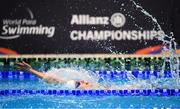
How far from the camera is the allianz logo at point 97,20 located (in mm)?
7387

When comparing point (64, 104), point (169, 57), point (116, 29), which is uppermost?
point (116, 29)

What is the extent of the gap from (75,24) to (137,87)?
2361 mm

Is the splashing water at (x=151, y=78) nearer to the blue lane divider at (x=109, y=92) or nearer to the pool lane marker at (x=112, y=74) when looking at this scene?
the pool lane marker at (x=112, y=74)

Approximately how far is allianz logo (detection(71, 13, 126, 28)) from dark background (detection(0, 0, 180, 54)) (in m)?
0.07

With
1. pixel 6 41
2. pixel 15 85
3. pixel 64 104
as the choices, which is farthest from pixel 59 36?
pixel 64 104

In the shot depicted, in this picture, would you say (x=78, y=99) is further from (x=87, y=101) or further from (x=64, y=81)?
(x=64, y=81)

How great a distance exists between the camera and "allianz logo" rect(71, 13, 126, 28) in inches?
291

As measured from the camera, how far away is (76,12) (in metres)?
7.43

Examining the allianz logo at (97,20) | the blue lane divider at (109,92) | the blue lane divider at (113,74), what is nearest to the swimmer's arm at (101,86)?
the blue lane divider at (109,92)

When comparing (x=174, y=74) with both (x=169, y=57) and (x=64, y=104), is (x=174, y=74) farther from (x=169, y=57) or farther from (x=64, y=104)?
(x=64, y=104)

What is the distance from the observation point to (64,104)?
15.3ft

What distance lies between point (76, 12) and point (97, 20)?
41 centimetres

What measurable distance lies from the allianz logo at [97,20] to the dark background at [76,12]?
0.23ft

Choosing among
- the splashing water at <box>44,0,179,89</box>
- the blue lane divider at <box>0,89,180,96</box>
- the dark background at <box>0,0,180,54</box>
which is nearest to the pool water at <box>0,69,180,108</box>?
the blue lane divider at <box>0,89,180,96</box>
